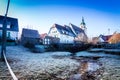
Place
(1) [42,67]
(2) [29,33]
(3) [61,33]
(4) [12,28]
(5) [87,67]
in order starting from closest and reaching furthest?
(1) [42,67] < (5) [87,67] < (4) [12,28] < (2) [29,33] < (3) [61,33]

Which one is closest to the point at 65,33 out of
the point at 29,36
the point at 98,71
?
the point at 29,36

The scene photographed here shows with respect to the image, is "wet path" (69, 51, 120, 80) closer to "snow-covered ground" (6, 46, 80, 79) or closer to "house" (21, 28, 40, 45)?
"snow-covered ground" (6, 46, 80, 79)

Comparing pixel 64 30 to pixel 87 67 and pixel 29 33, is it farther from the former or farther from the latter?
pixel 87 67

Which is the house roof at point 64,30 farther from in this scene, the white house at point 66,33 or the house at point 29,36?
the house at point 29,36

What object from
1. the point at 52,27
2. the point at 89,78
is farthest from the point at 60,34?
the point at 89,78

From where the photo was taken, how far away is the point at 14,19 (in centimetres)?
4778

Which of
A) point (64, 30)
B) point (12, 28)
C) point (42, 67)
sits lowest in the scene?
point (42, 67)

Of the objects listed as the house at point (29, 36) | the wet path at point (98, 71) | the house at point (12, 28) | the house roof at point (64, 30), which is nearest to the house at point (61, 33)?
the house roof at point (64, 30)

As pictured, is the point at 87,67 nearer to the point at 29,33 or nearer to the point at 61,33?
the point at 29,33

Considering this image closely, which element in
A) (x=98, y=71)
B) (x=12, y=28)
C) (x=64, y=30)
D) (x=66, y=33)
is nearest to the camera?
(x=98, y=71)

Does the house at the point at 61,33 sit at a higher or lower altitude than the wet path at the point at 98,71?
higher

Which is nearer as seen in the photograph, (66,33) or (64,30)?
(64,30)

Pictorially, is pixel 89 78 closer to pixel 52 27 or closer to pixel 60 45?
pixel 60 45

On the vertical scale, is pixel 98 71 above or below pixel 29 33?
below
